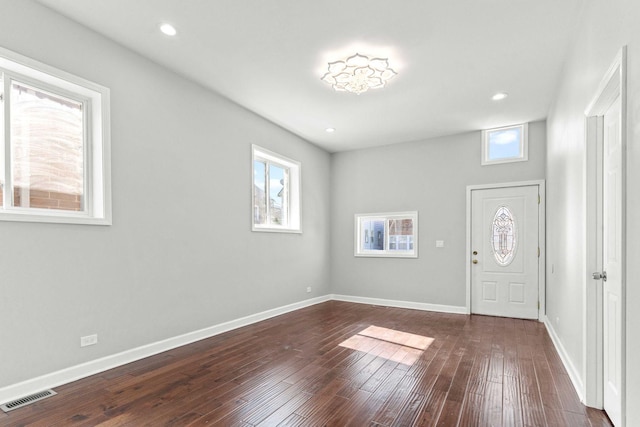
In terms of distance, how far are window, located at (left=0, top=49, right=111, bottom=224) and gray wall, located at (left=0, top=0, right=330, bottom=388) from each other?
11cm

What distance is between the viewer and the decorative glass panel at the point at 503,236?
5.52m

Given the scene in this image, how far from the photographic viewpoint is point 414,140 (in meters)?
6.35

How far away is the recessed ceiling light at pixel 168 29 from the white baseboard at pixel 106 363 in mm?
3074

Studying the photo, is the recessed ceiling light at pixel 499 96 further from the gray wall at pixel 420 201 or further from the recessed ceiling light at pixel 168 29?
the recessed ceiling light at pixel 168 29

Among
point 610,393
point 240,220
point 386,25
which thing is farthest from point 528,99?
point 240,220

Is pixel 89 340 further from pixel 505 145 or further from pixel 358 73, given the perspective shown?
pixel 505 145

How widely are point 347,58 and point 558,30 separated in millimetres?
1944

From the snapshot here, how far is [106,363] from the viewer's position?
3139 millimetres

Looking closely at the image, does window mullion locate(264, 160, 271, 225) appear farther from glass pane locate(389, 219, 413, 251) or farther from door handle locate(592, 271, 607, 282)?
door handle locate(592, 271, 607, 282)

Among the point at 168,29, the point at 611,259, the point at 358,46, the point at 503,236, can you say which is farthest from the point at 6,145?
the point at 503,236

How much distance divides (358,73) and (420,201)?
3.23m

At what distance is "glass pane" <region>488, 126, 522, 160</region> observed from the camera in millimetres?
5539

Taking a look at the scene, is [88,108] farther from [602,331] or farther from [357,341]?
[602,331]

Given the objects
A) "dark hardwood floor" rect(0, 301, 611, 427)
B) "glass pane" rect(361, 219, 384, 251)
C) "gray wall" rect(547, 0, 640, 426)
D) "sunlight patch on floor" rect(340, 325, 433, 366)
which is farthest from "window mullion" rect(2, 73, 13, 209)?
"glass pane" rect(361, 219, 384, 251)
